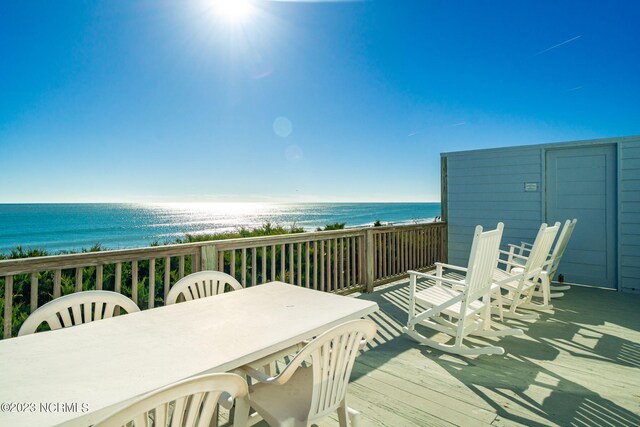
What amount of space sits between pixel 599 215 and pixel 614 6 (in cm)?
481

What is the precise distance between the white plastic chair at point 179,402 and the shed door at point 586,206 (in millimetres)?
5916

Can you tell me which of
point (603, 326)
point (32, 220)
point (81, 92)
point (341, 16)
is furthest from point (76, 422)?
point (32, 220)

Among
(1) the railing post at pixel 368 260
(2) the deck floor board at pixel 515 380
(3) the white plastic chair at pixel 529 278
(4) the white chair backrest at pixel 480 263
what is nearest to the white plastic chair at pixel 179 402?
(2) the deck floor board at pixel 515 380

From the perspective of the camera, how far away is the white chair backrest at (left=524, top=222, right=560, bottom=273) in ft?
10.8

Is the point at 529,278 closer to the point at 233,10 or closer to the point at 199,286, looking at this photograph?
the point at 199,286

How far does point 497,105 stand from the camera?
9633 mm

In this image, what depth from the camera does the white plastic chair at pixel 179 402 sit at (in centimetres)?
69

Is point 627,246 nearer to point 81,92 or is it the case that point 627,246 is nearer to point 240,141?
point 81,92

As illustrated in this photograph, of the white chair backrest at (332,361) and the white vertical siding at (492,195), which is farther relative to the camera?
the white vertical siding at (492,195)

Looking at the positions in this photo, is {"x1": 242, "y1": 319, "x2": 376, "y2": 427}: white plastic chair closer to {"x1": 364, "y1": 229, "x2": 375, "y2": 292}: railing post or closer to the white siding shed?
{"x1": 364, "y1": 229, "x2": 375, "y2": 292}: railing post

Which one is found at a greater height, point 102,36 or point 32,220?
point 102,36

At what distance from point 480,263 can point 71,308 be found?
282cm

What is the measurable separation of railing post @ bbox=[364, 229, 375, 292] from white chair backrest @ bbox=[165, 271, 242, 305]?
2.54 metres

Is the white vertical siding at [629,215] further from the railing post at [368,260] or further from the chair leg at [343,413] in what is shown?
the chair leg at [343,413]
